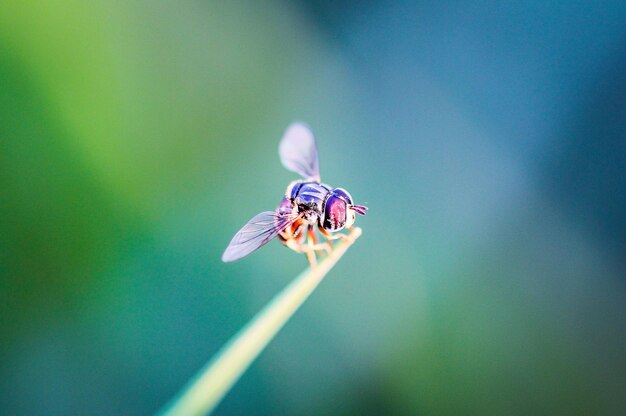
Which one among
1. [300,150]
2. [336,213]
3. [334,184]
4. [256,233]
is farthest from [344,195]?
[334,184]

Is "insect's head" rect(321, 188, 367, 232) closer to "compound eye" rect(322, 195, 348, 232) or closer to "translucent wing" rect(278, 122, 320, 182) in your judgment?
"compound eye" rect(322, 195, 348, 232)

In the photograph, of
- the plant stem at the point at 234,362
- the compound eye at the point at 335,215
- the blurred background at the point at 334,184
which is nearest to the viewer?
the plant stem at the point at 234,362

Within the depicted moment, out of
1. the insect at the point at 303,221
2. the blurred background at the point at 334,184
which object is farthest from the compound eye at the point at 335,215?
the blurred background at the point at 334,184

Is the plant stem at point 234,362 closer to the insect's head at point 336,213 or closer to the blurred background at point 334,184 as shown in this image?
the insect's head at point 336,213

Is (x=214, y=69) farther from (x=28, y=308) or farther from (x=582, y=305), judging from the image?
(x=582, y=305)

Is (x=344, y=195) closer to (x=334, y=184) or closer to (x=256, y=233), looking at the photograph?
(x=256, y=233)

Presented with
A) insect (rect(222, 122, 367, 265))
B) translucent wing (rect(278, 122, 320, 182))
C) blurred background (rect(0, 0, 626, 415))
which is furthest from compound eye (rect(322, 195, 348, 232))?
blurred background (rect(0, 0, 626, 415))

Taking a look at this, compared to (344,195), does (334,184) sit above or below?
above
